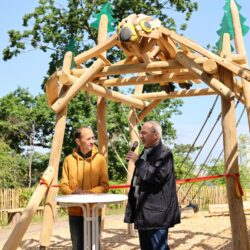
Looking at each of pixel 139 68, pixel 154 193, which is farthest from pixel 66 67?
pixel 154 193

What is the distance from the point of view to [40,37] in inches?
861

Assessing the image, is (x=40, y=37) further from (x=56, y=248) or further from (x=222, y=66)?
(x=222, y=66)

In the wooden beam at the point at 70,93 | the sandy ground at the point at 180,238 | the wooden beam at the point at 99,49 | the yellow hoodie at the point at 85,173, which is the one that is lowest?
the sandy ground at the point at 180,238

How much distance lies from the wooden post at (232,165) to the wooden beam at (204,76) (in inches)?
3.5

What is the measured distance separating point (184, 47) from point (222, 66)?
567 millimetres

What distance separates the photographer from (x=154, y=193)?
4.13 meters

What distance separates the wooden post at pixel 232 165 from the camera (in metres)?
5.52

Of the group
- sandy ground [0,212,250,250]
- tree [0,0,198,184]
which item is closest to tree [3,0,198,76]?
tree [0,0,198,184]

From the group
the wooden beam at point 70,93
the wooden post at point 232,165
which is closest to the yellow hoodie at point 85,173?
the wooden post at point 232,165

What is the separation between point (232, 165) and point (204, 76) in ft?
3.44

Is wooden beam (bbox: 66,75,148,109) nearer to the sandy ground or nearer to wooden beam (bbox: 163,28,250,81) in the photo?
wooden beam (bbox: 163,28,250,81)

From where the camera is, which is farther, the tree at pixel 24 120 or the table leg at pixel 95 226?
the tree at pixel 24 120

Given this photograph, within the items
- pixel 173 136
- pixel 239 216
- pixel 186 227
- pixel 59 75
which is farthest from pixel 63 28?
pixel 239 216

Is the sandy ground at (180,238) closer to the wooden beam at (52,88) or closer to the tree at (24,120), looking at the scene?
the wooden beam at (52,88)
